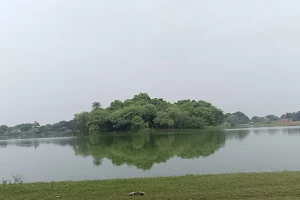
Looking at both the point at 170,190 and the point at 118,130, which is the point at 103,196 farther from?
the point at 118,130

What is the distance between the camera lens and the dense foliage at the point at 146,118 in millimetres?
81000

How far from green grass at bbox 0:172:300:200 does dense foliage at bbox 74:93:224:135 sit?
69.5 meters

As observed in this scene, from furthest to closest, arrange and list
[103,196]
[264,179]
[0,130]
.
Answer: [0,130]
[264,179]
[103,196]

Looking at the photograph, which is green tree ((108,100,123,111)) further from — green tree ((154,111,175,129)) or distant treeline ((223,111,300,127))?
distant treeline ((223,111,300,127))

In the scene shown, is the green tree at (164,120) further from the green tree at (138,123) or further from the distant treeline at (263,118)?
the distant treeline at (263,118)

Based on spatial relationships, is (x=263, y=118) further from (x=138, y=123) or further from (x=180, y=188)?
(x=180, y=188)

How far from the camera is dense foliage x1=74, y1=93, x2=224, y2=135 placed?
8100 centimetres

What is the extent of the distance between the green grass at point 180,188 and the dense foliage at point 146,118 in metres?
69.5

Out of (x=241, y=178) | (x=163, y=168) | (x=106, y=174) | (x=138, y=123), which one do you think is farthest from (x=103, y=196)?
(x=138, y=123)

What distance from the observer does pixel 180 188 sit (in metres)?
8.27

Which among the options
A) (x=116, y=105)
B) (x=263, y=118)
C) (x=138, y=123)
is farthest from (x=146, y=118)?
(x=263, y=118)

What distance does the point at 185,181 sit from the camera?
9.14 metres

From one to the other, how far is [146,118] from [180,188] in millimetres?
75185

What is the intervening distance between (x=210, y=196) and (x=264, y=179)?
2664 mm
